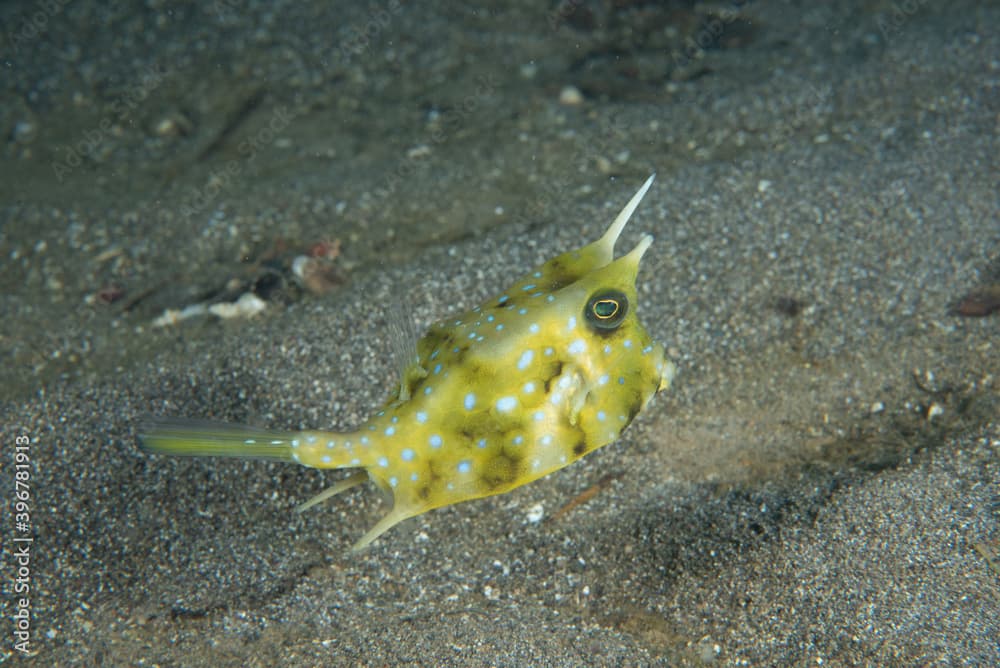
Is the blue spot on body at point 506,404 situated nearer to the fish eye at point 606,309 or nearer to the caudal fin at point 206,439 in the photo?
the fish eye at point 606,309

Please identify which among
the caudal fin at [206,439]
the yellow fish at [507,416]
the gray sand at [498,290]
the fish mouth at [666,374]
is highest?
the caudal fin at [206,439]

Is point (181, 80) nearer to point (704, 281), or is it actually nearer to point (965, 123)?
point (704, 281)

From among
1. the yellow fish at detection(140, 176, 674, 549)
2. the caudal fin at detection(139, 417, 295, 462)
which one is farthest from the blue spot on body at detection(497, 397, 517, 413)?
the caudal fin at detection(139, 417, 295, 462)

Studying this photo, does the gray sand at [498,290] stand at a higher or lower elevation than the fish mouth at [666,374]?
lower

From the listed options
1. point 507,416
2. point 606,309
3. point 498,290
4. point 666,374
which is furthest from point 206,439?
point 498,290

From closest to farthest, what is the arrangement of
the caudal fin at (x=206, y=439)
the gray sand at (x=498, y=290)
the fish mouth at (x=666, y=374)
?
the caudal fin at (x=206, y=439)
the fish mouth at (x=666, y=374)
the gray sand at (x=498, y=290)

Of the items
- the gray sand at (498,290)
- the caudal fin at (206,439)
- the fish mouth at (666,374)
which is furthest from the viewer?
the gray sand at (498,290)

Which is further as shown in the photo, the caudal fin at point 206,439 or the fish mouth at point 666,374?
the fish mouth at point 666,374

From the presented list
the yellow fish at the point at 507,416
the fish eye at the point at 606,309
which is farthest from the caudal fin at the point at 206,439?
the fish eye at the point at 606,309
